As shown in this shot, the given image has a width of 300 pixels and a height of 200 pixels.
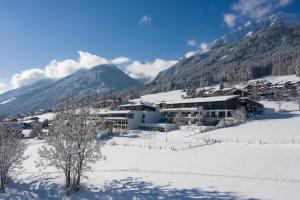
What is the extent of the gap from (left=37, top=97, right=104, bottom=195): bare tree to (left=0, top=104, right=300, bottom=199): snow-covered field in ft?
8.04

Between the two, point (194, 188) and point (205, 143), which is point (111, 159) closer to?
point (205, 143)

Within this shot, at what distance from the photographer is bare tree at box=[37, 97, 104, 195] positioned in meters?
34.5

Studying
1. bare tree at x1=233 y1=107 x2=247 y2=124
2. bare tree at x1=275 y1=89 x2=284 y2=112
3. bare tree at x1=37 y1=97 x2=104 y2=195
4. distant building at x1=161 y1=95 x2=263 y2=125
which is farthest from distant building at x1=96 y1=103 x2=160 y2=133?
bare tree at x1=37 y1=97 x2=104 y2=195

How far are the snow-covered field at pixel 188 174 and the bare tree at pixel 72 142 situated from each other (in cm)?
245

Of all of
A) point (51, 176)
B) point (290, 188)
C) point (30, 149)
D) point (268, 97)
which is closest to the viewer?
point (290, 188)

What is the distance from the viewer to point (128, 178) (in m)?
36.5

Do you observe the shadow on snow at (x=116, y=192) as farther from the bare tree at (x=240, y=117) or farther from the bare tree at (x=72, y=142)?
the bare tree at (x=240, y=117)

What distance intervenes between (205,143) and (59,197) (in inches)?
1275

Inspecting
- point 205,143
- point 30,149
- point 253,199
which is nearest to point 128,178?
point 253,199

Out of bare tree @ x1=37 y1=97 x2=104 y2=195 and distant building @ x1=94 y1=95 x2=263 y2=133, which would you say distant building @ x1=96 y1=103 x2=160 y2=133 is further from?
bare tree @ x1=37 y1=97 x2=104 y2=195

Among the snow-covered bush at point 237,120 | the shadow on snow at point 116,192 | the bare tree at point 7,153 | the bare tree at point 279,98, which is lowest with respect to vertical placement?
the shadow on snow at point 116,192

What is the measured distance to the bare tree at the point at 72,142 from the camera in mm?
34531

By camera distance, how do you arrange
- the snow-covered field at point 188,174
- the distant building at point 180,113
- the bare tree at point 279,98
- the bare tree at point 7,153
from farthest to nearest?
the bare tree at point 279,98, the distant building at point 180,113, the bare tree at point 7,153, the snow-covered field at point 188,174

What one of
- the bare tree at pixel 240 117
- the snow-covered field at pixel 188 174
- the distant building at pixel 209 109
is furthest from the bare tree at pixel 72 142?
the distant building at pixel 209 109
